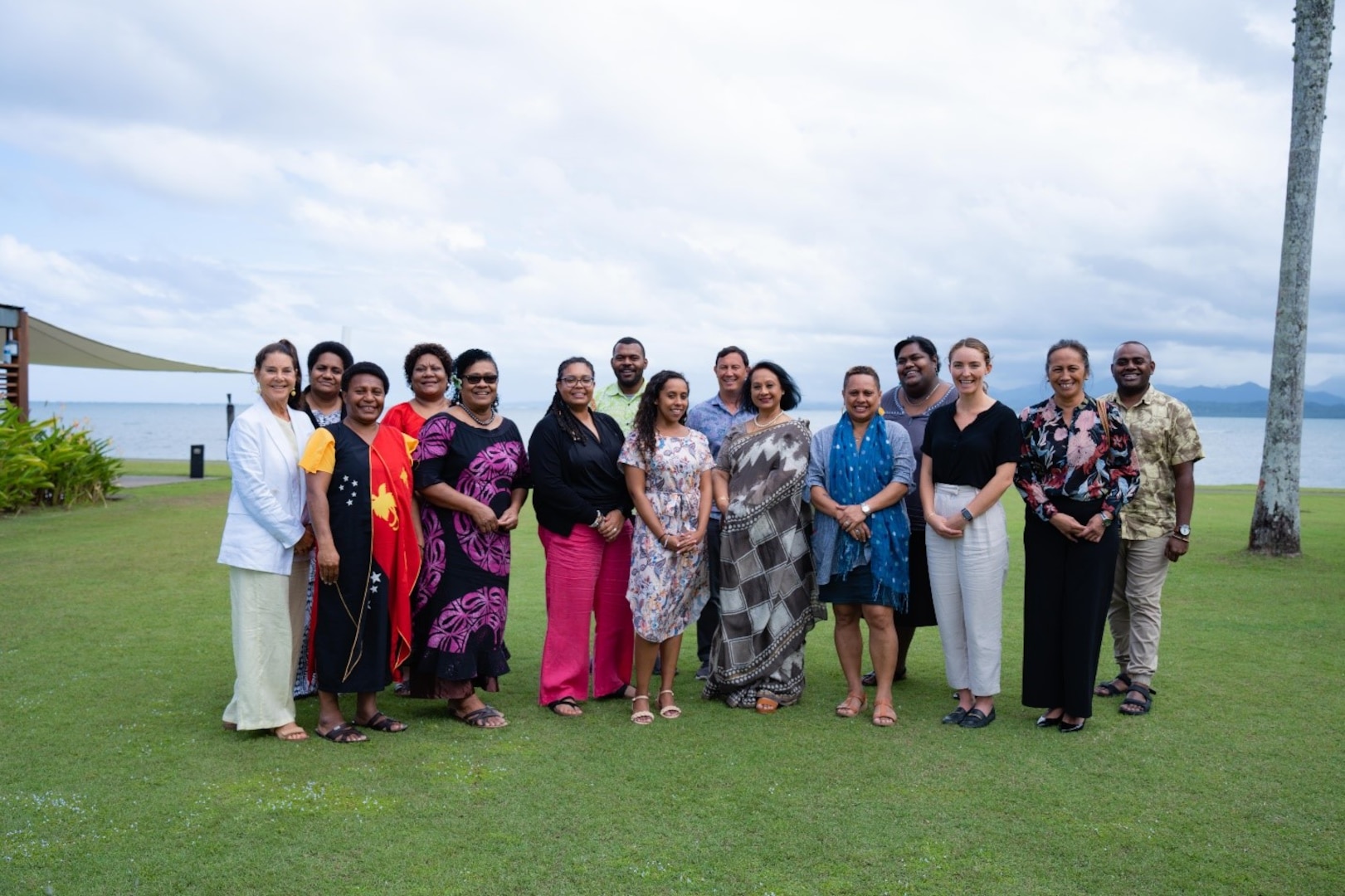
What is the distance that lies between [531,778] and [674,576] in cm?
129

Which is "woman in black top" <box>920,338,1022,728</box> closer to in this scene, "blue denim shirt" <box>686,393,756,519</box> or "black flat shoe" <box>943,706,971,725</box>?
"black flat shoe" <box>943,706,971,725</box>

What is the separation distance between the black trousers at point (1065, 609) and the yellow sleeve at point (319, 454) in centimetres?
314

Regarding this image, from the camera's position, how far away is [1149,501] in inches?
201

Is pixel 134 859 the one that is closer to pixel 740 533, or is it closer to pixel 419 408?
pixel 419 408

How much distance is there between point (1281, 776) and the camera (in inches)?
156

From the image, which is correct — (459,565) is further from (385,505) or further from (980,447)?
(980,447)

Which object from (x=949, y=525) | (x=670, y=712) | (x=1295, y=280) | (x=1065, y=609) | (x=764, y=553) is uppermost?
(x=1295, y=280)

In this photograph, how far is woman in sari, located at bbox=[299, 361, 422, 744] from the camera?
174 inches

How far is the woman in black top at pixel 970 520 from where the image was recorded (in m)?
4.66

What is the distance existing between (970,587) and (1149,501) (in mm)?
1143

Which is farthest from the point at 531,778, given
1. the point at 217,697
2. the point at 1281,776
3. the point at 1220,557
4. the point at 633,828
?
the point at 1220,557

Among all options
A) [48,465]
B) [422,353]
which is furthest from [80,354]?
[422,353]

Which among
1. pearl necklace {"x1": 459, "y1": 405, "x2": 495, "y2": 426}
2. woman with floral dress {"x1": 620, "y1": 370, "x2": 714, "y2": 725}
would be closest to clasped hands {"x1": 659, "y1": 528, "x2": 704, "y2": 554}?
woman with floral dress {"x1": 620, "y1": 370, "x2": 714, "y2": 725}

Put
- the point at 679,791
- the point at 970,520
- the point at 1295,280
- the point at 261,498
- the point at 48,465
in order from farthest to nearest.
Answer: the point at 48,465 → the point at 1295,280 → the point at 970,520 → the point at 261,498 → the point at 679,791
